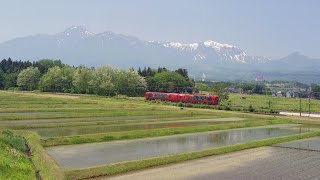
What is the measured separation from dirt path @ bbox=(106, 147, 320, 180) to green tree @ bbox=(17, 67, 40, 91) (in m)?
103

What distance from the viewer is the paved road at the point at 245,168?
21212mm

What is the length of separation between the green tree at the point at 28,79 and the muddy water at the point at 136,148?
9352 centimetres

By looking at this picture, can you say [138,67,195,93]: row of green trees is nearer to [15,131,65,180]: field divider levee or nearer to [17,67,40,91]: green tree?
[17,67,40,91]: green tree

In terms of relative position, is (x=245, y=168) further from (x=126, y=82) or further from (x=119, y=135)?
(x=126, y=82)

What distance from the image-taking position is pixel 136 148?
93.5 feet

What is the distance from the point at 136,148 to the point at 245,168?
26.6 feet

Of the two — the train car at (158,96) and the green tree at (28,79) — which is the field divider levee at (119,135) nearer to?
the train car at (158,96)

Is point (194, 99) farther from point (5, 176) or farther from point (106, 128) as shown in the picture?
point (5, 176)

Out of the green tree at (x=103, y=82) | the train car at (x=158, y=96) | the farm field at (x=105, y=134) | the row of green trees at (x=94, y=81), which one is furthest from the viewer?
the row of green trees at (x=94, y=81)

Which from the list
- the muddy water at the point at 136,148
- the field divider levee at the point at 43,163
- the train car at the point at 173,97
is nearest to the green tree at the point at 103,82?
the train car at the point at 173,97

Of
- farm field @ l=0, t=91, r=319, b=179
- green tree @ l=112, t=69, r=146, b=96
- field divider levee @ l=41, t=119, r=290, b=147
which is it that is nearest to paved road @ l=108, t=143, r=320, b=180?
farm field @ l=0, t=91, r=319, b=179

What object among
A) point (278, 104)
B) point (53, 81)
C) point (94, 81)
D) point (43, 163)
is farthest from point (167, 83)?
point (43, 163)

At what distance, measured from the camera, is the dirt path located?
21.2 m

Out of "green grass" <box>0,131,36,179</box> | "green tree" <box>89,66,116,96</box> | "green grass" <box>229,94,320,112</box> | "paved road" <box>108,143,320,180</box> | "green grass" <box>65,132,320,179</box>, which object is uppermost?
"green tree" <box>89,66,116,96</box>
